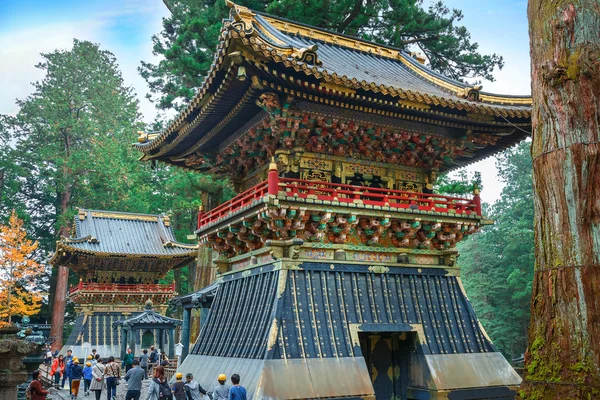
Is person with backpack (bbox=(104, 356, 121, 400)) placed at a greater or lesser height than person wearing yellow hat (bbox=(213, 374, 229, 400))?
lesser

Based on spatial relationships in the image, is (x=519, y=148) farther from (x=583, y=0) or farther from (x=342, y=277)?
(x=583, y=0)

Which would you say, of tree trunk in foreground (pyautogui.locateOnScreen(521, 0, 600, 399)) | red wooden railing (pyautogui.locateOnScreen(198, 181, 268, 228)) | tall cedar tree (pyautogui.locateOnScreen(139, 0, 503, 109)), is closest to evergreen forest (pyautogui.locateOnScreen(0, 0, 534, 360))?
tall cedar tree (pyautogui.locateOnScreen(139, 0, 503, 109))

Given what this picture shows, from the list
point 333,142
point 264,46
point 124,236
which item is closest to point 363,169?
point 333,142

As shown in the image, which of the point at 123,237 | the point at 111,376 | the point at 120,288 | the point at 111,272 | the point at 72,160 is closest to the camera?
the point at 111,376

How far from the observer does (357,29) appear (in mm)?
22688

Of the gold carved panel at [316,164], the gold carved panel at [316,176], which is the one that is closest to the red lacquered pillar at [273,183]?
the gold carved panel at [316,176]

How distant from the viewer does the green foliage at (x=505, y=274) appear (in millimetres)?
34906

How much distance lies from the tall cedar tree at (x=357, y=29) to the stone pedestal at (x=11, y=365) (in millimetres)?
13849

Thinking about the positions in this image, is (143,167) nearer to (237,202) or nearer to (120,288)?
(120,288)

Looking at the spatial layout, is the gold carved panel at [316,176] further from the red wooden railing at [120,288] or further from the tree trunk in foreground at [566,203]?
the red wooden railing at [120,288]

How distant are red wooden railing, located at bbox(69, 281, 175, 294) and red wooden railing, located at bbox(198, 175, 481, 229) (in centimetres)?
2248

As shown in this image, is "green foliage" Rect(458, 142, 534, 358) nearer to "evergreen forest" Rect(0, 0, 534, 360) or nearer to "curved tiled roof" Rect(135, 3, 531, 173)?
"evergreen forest" Rect(0, 0, 534, 360)

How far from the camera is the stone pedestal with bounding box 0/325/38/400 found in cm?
952

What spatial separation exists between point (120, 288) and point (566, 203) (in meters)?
33.5
